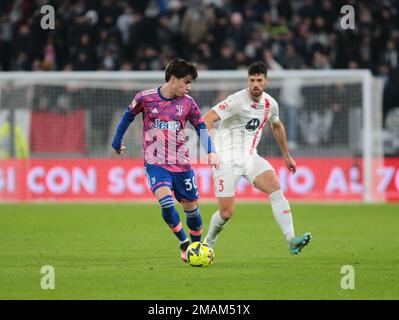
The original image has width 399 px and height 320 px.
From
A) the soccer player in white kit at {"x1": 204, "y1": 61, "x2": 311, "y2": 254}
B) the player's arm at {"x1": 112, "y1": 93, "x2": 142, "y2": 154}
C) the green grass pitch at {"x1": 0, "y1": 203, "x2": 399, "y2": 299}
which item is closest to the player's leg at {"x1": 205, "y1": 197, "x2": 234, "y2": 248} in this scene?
the soccer player in white kit at {"x1": 204, "y1": 61, "x2": 311, "y2": 254}

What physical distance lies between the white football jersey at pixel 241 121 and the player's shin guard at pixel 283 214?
571 mm

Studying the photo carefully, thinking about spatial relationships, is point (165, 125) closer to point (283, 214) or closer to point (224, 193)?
point (224, 193)

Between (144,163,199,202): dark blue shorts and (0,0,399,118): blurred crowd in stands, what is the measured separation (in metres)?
12.2

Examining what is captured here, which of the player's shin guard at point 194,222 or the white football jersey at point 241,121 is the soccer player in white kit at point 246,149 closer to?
the white football jersey at point 241,121

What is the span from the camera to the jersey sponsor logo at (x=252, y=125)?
10889mm

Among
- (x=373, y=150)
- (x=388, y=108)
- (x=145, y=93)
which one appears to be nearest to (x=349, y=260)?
(x=145, y=93)

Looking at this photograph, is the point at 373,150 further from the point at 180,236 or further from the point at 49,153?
the point at 180,236

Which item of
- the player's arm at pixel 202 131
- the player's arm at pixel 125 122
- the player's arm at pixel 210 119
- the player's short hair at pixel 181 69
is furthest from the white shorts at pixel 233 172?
the player's short hair at pixel 181 69

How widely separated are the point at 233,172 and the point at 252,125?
1.93 ft

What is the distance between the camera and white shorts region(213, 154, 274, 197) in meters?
10.7

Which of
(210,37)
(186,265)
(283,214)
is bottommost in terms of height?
(186,265)

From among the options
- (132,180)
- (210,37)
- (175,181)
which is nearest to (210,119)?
(175,181)

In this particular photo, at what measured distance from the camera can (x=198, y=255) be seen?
9812mm

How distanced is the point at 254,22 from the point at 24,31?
17.6 feet
